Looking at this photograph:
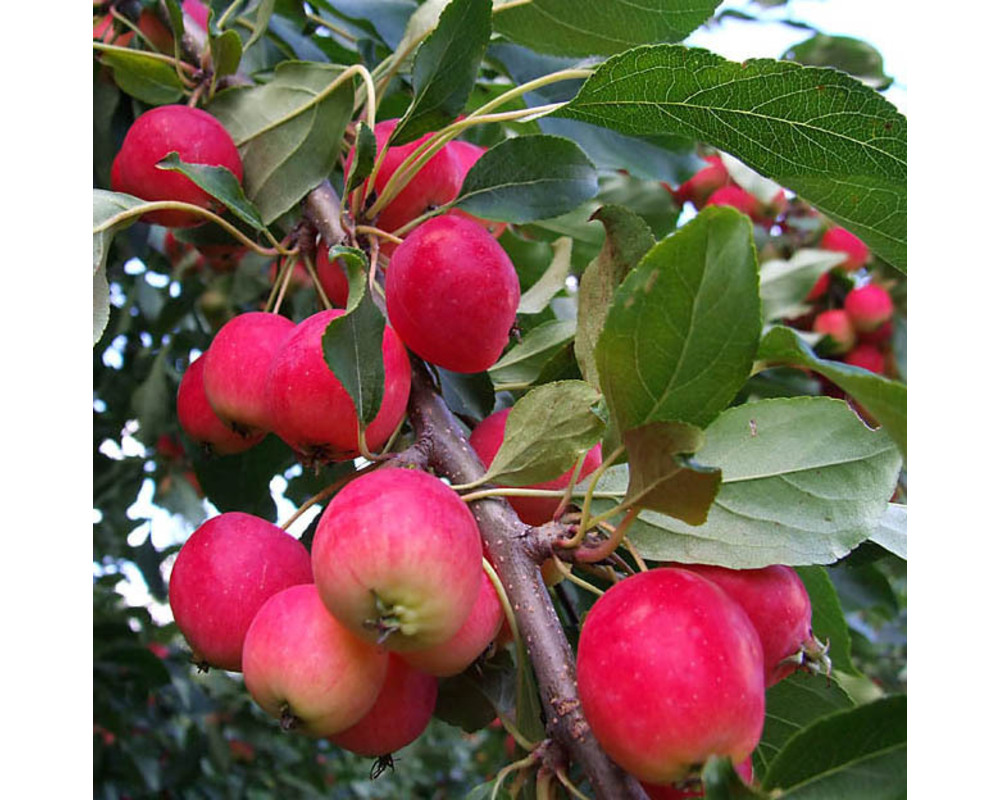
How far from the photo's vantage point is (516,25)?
812mm

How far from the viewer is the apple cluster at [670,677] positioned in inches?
16.6

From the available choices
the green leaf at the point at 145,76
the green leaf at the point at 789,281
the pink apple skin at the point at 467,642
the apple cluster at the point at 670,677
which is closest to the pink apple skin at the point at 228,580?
the pink apple skin at the point at 467,642

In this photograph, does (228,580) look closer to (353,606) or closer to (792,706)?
(353,606)

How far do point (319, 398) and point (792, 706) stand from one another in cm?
37

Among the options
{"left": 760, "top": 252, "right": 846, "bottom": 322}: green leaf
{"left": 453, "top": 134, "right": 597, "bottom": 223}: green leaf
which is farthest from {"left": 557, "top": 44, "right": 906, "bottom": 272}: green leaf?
{"left": 760, "top": 252, "right": 846, "bottom": 322}: green leaf

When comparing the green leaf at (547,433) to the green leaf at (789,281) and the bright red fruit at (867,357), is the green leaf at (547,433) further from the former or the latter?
the bright red fruit at (867,357)

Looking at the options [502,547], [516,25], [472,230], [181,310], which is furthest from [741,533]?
[181,310]

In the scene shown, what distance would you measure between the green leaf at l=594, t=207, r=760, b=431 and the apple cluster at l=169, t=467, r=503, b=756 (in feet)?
0.36

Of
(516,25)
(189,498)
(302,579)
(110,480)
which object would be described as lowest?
(189,498)

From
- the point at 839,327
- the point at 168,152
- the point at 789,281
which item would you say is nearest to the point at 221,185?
the point at 168,152

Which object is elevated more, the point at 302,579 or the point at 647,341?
the point at 647,341
